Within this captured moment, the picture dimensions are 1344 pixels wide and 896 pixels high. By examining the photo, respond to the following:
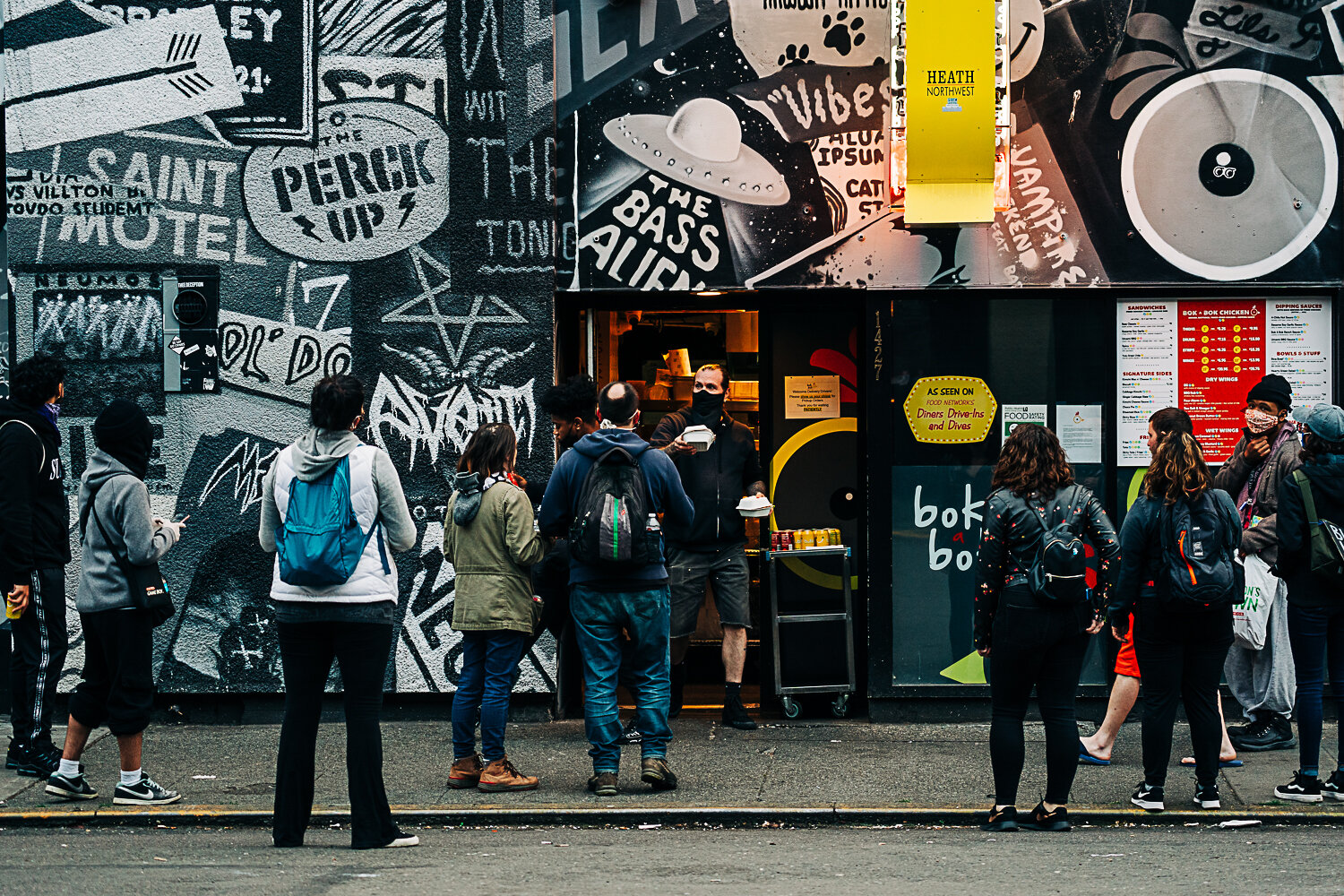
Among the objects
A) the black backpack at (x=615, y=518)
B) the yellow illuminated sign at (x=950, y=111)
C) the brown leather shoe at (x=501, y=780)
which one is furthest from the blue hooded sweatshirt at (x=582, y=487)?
the yellow illuminated sign at (x=950, y=111)

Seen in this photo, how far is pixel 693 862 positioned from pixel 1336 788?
11.2ft

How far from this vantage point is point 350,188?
9.38 meters

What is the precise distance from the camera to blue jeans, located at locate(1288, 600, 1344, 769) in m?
7.27

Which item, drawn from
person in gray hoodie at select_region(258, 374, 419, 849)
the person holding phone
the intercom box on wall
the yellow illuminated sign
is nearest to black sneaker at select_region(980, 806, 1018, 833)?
the person holding phone

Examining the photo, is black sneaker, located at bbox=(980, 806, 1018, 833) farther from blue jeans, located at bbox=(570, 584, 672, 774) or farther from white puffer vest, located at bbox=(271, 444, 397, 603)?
white puffer vest, located at bbox=(271, 444, 397, 603)

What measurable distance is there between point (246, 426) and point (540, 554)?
279 cm

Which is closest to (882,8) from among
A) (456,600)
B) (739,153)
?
(739,153)

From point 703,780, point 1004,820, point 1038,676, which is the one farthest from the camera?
point 703,780

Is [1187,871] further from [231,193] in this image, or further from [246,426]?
[231,193]

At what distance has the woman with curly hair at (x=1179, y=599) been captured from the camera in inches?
272

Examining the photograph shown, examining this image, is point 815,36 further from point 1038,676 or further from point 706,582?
point 1038,676

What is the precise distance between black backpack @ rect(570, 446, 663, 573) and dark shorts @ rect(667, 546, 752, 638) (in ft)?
5.94

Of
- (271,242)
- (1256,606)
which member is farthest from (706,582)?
(271,242)

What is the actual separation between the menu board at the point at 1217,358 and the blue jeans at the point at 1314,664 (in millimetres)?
2168
